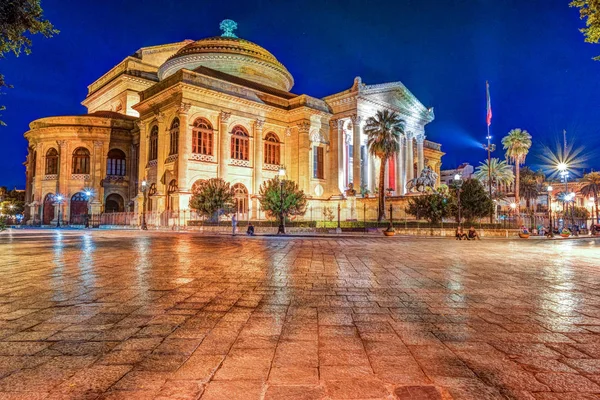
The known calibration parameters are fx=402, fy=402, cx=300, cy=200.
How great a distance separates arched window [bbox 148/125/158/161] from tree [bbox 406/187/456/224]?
23.3m

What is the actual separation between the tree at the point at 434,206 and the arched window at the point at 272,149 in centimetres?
1520

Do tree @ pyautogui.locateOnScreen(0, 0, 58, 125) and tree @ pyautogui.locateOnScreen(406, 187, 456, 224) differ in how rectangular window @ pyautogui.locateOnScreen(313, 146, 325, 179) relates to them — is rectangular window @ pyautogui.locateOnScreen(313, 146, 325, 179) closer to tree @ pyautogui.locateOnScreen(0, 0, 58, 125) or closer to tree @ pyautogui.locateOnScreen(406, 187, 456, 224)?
tree @ pyautogui.locateOnScreen(406, 187, 456, 224)

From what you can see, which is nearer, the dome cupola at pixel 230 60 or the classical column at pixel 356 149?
the classical column at pixel 356 149

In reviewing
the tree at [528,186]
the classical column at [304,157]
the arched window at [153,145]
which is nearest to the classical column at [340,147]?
the classical column at [304,157]

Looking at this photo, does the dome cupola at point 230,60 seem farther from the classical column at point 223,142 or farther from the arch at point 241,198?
the arch at point 241,198

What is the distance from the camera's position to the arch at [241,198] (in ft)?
121

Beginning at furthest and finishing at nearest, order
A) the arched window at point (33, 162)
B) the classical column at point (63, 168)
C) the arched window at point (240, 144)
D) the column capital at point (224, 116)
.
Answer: the arched window at point (33, 162), the classical column at point (63, 168), the arched window at point (240, 144), the column capital at point (224, 116)

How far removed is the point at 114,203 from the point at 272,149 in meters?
17.6

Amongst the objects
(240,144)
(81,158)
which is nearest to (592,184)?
(240,144)

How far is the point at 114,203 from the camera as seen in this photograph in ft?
138

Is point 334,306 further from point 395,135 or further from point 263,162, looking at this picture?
point 263,162

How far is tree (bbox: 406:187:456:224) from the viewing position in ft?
100

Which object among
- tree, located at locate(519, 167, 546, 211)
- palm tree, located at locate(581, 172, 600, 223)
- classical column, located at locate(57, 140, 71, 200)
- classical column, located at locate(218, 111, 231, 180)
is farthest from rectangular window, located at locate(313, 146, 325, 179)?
palm tree, located at locate(581, 172, 600, 223)

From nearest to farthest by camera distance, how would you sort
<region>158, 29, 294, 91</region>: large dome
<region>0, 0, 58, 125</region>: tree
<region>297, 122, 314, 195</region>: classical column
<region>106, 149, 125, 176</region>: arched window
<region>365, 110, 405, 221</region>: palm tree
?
<region>0, 0, 58, 125</region>: tree → <region>365, 110, 405, 221</region>: palm tree → <region>297, 122, 314, 195</region>: classical column → <region>106, 149, 125, 176</region>: arched window → <region>158, 29, 294, 91</region>: large dome
